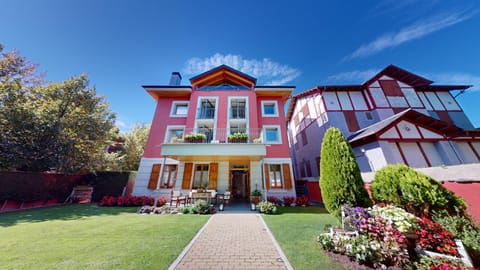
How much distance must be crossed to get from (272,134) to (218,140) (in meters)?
4.58

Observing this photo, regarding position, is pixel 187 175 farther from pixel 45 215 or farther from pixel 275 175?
pixel 45 215

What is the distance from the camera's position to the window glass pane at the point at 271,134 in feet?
39.9

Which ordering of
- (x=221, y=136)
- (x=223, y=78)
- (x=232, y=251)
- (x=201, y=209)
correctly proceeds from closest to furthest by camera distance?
(x=232, y=251) < (x=201, y=209) < (x=221, y=136) < (x=223, y=78)

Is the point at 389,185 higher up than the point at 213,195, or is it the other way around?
the point at 389,185

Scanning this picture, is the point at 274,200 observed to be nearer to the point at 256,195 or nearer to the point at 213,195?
the point at 256,195

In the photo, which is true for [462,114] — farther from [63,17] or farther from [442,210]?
[63,17]

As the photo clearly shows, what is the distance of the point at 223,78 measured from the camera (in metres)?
15.5

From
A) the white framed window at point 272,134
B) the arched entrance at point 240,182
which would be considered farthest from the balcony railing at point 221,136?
the arched entrance at point 240,182

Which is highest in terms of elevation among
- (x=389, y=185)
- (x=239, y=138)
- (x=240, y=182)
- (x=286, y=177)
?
(x=239, y=138)

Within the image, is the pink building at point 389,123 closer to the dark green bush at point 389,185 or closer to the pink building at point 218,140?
the pink building at point 218,140

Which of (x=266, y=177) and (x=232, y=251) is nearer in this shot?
(x=232, y=251)

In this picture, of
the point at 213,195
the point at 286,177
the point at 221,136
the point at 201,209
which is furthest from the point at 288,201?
the point at 221,136

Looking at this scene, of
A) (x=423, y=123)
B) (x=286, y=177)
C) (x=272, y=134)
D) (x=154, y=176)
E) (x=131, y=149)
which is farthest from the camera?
(x=131, y=149)

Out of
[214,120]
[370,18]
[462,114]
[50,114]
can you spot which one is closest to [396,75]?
[462,114]
